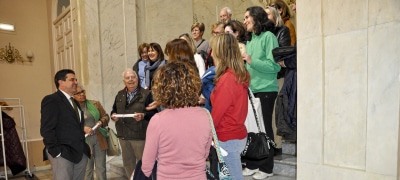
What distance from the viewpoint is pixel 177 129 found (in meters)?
1.58

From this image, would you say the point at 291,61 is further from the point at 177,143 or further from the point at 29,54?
the point at 29,54

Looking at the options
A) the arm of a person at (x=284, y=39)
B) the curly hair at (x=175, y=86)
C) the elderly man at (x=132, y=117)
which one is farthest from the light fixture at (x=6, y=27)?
the curly hair at (x=175, y=86)

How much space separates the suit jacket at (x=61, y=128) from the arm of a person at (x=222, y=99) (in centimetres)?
168

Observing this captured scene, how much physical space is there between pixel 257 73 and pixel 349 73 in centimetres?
127

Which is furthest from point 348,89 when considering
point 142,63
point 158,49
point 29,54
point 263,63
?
point 29,54

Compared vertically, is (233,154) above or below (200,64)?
below

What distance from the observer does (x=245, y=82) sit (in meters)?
2.37

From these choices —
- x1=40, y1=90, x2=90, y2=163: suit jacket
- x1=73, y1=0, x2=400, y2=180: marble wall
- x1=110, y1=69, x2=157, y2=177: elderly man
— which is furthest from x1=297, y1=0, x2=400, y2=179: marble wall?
x1=40, y1=90, x2=90, y2=163: suit jacket

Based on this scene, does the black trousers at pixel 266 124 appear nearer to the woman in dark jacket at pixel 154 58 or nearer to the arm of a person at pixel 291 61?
the arm of a person at pixel 291 61

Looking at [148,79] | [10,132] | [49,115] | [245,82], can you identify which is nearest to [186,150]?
[245,82]

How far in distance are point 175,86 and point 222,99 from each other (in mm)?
694

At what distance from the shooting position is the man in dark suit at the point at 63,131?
2.88m

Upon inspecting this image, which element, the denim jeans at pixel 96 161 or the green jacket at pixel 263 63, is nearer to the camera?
the green jacket at pixel 263 63

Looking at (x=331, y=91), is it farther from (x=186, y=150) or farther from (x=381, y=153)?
(x=186, y=150)
